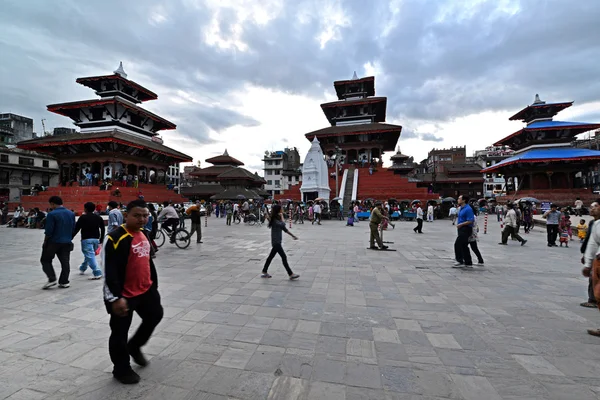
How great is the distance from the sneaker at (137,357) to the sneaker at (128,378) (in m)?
0.20

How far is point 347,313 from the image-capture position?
407 centimetres

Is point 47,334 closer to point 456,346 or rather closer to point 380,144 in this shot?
point 456,346

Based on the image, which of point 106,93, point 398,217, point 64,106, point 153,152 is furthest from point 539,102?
point 64,106

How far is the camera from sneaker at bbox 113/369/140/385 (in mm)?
2424

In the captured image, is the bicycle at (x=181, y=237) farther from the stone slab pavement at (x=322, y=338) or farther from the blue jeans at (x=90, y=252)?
the blue jeans at (x=90, y=252)

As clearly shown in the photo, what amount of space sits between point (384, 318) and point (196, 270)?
4.57 meters

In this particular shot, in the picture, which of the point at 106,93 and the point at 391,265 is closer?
the point at 391,265

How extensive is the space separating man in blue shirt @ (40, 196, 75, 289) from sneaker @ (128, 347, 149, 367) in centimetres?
371

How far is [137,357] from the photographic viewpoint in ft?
8.72

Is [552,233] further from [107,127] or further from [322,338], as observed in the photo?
[107,127]

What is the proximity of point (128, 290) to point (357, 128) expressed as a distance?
3408 cm

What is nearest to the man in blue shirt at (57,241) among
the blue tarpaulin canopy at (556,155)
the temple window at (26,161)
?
the blue tarpaulin canopy at (556,155)

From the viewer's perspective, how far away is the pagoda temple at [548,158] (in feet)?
89.7

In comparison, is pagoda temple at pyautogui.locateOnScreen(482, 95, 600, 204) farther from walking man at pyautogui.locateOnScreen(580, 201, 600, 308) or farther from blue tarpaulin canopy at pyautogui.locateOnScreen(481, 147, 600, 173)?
walking man at pyautogui.locateOnScreen(580, 201, 600, 308)
